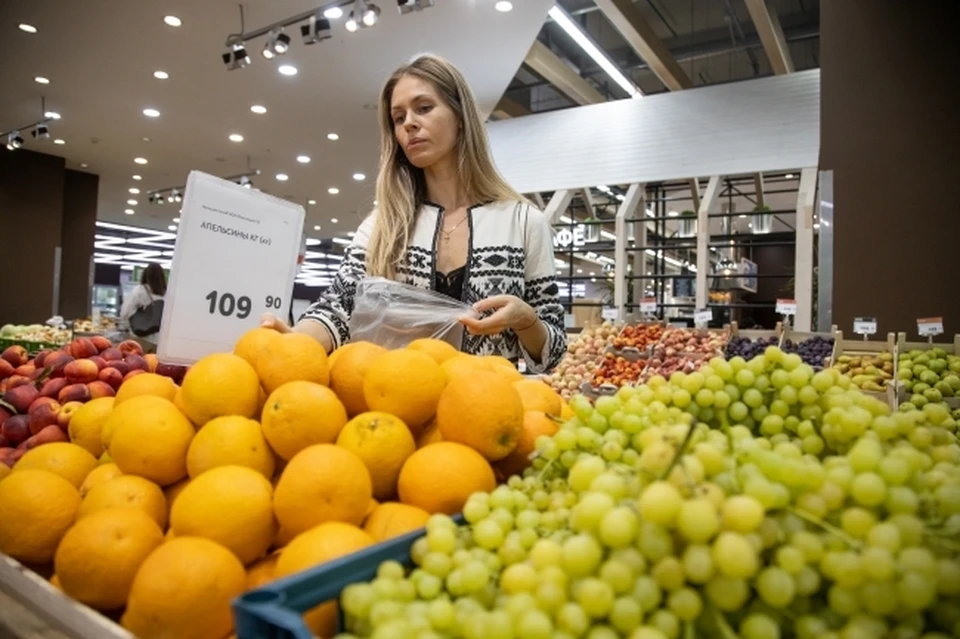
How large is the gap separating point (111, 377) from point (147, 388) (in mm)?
743

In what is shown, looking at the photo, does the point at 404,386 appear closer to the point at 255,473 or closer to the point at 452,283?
the point at 255,473

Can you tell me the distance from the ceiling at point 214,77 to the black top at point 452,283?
158 inches

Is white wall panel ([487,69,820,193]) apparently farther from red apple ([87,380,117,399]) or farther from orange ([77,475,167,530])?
orange ([77,475,167,530])

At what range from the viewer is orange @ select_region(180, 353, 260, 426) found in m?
0.89

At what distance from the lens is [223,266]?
1.49 metres

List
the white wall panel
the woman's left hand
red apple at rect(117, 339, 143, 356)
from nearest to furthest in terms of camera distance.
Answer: the woman's left hand, red apple at rect(117, 339, 143, 356), the white wall panel

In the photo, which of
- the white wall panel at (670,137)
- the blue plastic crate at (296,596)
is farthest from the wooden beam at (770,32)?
the blue plastic crate at (296,596)

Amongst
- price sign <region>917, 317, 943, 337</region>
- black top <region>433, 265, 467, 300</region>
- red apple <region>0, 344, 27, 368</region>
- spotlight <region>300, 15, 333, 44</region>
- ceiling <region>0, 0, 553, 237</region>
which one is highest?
ceiling <region>0, 0, 553, 237</region>

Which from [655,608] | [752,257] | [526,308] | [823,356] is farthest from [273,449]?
[752,257]

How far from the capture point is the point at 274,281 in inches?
63.7

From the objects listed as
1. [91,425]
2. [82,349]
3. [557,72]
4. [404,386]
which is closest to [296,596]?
[404,386]

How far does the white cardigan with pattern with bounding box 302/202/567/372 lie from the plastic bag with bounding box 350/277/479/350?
0.41 feet

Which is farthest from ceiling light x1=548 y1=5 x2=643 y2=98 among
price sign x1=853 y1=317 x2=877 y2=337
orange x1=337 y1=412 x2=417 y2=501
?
orange x1=337 y1=412 x2=417 y2=501

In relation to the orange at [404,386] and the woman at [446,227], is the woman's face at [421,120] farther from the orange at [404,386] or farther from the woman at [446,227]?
the orange at [404,386]
